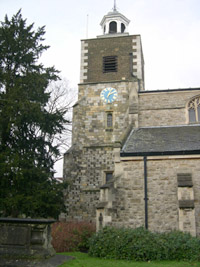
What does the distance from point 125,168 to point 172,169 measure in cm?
232

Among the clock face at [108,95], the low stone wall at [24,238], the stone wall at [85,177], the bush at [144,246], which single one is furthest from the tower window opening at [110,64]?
the low stone wall at [24,238]

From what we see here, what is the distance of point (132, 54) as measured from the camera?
23.5 m

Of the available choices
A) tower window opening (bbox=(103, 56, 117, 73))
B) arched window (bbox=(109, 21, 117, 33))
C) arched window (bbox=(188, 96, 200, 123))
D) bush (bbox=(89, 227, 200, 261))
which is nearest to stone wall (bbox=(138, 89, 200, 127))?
arched window (bbox=(188, 96, 200, 123))

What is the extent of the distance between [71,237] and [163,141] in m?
6.98

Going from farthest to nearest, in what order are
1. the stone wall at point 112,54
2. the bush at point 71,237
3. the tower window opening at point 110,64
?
the tower window opening at point 110,64, the stone wall at point 112,54, the bush at point 71,237

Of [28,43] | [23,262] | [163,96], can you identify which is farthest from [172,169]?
[28,43]

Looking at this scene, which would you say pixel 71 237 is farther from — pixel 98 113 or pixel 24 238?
pixel 98 113

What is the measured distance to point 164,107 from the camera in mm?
20734

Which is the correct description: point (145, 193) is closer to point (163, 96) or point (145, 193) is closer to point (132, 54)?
point (163, 96)

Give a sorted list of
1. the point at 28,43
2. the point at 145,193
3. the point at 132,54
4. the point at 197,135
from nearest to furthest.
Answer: the point at 145,193 → the point at 197,135 → the point at 28,43 → the point at 132,54

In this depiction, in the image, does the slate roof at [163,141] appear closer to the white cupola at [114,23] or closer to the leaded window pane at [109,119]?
the leaded window pane at [109,119]

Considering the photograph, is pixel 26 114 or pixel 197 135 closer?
pixel 26 114

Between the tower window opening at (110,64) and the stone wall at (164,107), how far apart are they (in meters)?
3.65

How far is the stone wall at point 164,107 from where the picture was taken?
20.3 metres
